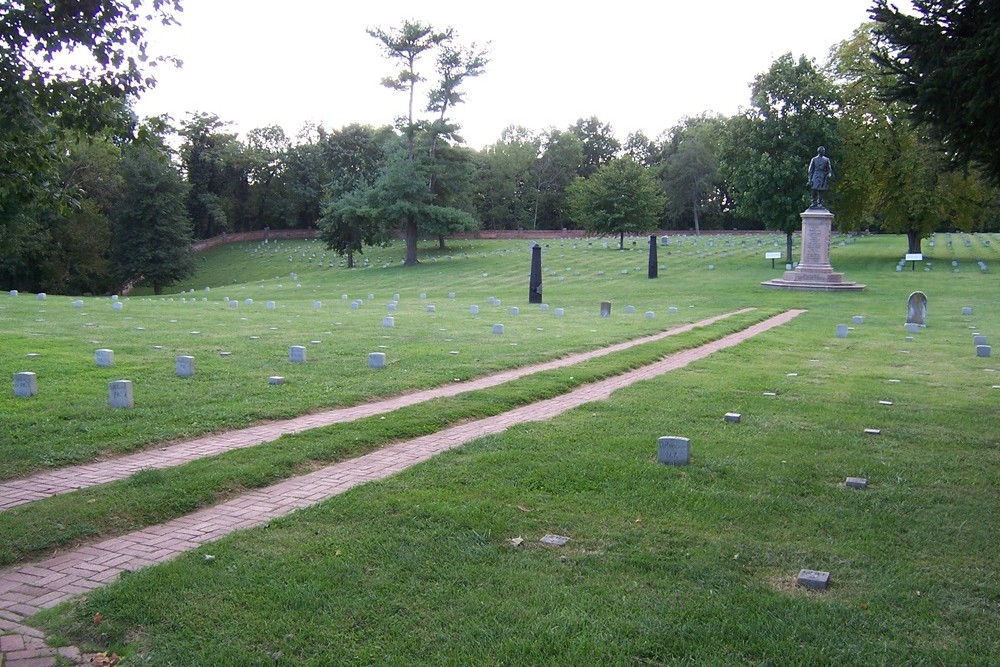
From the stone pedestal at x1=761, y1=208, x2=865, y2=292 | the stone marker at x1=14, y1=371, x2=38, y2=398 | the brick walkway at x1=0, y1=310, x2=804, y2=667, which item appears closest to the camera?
the brick walkway at x1=0, y1=310, x2=804, y2=667

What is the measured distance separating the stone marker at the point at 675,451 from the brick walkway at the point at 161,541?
2127 millimetres

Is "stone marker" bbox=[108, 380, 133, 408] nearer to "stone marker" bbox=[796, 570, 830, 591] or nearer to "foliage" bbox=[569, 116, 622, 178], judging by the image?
"stone marker" bbox=[796, 570, 830, 591]

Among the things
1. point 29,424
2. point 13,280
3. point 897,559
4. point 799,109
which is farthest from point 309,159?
point 897,559

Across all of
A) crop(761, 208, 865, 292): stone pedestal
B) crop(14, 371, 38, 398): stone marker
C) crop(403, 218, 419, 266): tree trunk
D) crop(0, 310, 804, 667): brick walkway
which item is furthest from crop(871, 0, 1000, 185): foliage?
crop(403, 218, 419, 266): tree trunk

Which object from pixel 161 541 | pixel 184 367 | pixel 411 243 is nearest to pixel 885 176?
pixel 411 243

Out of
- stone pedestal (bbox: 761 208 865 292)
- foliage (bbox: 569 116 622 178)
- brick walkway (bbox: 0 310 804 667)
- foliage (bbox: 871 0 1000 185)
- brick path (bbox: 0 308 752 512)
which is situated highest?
foliage (bbox: 569 116 622 178)

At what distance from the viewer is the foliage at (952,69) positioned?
267 inches

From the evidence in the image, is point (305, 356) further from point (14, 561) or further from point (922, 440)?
point (922, 440)

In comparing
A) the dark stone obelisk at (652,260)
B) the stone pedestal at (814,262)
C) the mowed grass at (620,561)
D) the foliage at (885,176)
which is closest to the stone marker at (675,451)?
the mowed grass at (620,561)

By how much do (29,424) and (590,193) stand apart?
171 ft

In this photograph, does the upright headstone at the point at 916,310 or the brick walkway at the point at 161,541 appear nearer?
the brick walkway at the point at 161,541

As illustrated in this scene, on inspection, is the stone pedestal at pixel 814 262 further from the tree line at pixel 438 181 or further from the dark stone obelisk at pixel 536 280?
the dark stone obelisk at pixel 536 280

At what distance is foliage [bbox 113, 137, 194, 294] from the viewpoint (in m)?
57.7

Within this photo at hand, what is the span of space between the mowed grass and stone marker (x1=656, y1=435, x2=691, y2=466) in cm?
11
